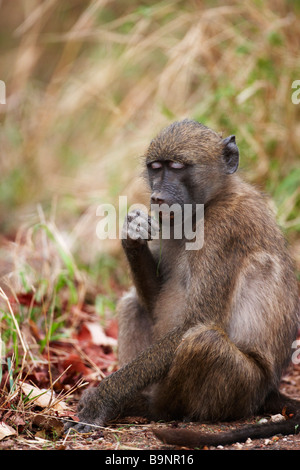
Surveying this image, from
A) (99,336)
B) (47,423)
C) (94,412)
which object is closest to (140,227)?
(94,412)

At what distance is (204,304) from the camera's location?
146 inches

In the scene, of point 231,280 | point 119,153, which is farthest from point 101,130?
point 231,280

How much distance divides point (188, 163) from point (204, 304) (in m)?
0.86

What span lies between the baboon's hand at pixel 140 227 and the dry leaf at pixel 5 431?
49.9 inches

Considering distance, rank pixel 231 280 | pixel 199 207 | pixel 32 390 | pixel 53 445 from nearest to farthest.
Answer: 1. pixel 53 445
2. pixel 32 390
3. pixel 231 280
4. pixel 199 207

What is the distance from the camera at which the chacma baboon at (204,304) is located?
11.9ft

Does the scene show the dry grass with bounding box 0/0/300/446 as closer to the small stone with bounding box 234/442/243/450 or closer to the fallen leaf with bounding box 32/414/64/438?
the fallen leaf with bounding box 32/414/64/438

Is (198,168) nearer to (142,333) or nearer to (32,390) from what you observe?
(142,333)

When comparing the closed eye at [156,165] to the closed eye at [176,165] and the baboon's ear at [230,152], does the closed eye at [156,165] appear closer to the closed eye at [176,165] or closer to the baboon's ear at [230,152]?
the closed eye at [176,165]

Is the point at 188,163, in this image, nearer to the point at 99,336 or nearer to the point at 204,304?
the point at 204,304

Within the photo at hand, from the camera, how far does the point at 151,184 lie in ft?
13.5

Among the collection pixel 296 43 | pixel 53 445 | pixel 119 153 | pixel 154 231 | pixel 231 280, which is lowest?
pixel 53 445

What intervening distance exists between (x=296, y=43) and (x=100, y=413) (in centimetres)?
420

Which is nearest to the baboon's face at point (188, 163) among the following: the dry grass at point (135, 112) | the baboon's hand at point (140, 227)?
the baboon's hand at point (140, 227)
